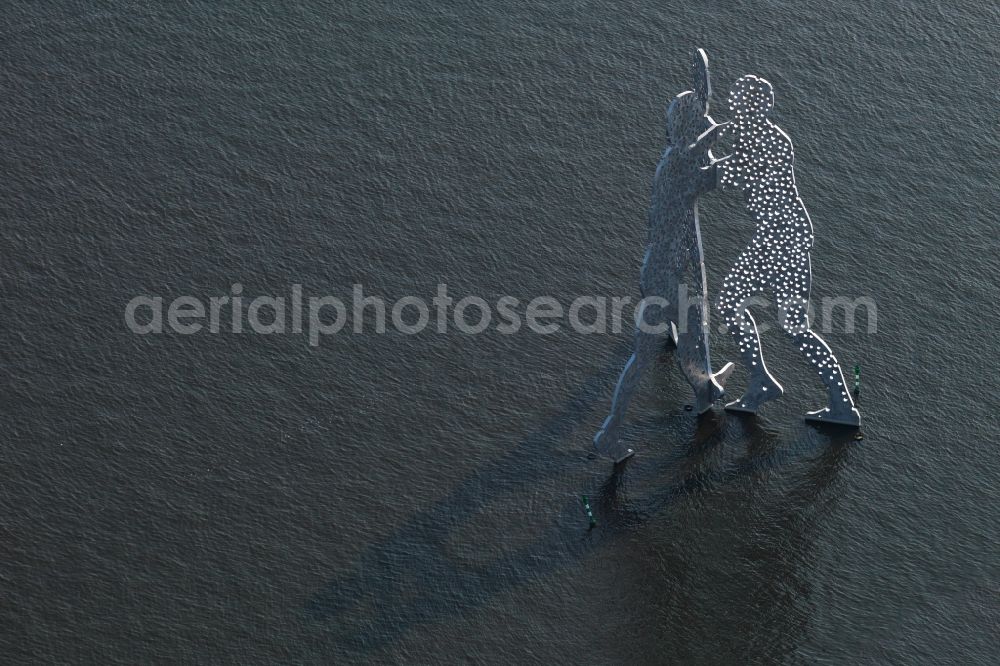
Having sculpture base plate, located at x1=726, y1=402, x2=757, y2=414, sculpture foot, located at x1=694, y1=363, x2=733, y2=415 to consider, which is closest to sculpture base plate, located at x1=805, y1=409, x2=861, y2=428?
sculpture base plate, located at x1=726, y1=402, x2=757, y2=414

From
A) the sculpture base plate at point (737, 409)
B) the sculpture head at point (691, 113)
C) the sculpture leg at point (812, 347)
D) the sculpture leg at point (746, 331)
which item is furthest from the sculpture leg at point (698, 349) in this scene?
the sculpture head at point (691, 113)

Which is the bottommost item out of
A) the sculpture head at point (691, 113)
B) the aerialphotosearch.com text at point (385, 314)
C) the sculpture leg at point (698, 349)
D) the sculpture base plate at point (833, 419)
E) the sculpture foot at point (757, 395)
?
the sculpture base plate at point (833, 419)

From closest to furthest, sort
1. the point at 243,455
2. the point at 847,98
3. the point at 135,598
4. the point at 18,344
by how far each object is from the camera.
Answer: the point at 135,598, the point at 243,455, the point at 18,344, the point at 847,98

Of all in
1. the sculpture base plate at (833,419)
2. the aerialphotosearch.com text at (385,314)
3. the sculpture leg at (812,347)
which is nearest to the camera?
the sculpture leg at (812,347)

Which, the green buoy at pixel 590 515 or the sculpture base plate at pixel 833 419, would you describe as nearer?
the green buoy at pixel 590 515

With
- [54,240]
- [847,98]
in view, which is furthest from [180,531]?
[847,98]

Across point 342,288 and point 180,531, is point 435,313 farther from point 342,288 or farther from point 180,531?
point 180,531

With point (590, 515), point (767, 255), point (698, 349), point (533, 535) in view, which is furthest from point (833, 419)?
point (533, 535)

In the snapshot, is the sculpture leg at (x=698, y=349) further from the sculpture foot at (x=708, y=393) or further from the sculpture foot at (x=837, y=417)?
the sculpture foot at (x=837, y=417)
